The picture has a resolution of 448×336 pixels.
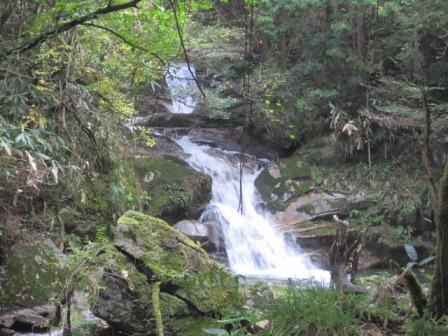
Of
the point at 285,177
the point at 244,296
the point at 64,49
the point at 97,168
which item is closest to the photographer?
the point at 244,296

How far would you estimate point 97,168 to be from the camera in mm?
9047

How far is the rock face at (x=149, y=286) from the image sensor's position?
4512mm

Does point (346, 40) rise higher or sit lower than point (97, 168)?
higher

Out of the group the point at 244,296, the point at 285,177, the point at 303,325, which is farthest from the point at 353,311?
the point at 285,177

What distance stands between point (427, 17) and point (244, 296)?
377 inches

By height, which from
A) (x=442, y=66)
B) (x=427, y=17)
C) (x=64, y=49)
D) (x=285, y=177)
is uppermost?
(x=427, y=17)

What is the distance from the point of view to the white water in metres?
10.6

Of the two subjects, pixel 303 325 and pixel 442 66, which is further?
pixel 442 66

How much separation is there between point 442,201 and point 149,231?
2.75 m

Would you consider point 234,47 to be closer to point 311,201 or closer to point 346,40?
point 346,40

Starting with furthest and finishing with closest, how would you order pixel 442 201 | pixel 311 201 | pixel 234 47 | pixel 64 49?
pixel 234 47
pixel 311 201
pixel 64 49
pixel 442 201

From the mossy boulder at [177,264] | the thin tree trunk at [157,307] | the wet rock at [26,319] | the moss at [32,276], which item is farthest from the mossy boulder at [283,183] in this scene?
the thin tree trunk at [157,307]

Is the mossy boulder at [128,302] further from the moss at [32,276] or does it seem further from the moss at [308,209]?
the moss at [308,209]

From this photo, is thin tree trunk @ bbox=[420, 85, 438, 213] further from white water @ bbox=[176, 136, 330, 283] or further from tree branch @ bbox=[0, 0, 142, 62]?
white water @ bbox=[176, 136, 330, 283]
